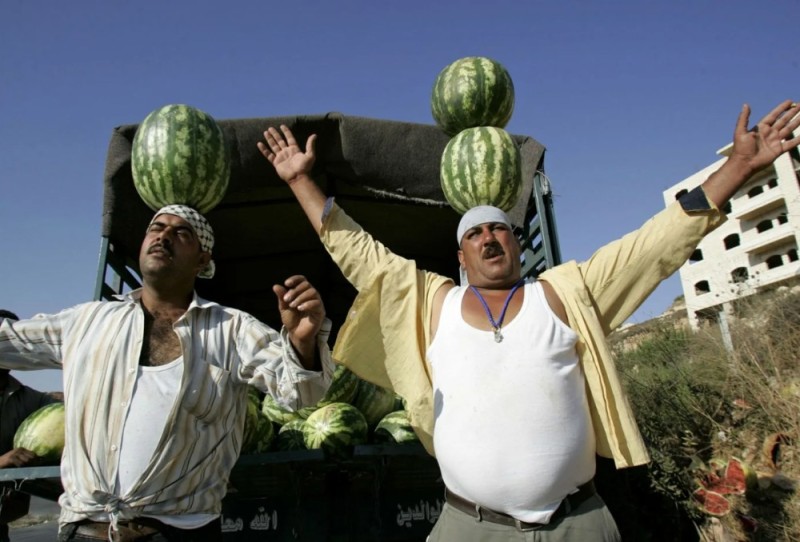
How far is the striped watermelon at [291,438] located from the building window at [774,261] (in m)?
43.2

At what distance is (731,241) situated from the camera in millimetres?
41625

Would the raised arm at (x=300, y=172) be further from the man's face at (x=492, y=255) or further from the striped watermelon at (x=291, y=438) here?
the striped watermelon at (x=291, y=438)

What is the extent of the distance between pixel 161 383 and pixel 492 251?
4.67 feet

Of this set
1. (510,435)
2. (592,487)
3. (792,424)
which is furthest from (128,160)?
(792,424)

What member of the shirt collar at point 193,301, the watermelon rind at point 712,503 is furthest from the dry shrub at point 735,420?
the shirt collar at point 193,301

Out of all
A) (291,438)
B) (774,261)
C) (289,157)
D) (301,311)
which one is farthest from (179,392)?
(774,261)

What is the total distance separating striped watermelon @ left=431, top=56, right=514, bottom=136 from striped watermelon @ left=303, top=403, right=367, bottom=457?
201 cm

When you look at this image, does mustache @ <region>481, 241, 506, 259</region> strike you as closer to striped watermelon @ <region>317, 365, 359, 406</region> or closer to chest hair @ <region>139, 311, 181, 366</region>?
chest hair @ <region>139, 311, 181, 366</region>

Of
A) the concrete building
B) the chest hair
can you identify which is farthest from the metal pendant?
the concrete building

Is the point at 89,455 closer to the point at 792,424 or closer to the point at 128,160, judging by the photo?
the point at 128,160

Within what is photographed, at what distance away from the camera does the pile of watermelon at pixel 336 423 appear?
3.39 metres

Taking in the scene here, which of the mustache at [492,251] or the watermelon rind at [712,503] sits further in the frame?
the watermelon rind at [712,503]

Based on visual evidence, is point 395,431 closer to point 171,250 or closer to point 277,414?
point 277,414

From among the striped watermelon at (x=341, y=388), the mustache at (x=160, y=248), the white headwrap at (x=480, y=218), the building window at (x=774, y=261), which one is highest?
the building window at (x=774, y=261)
